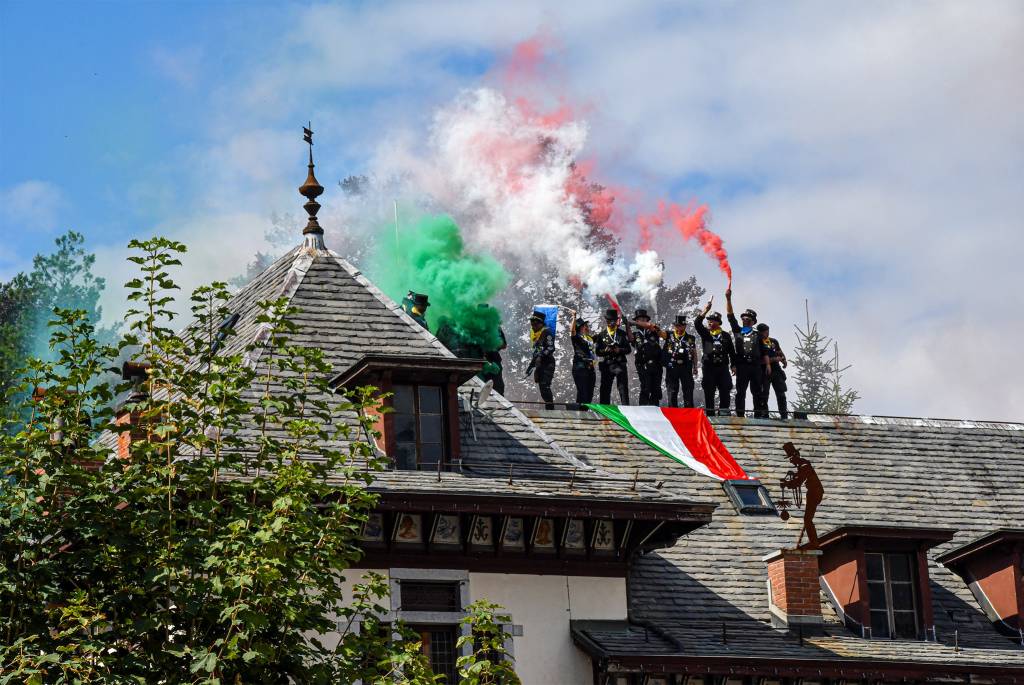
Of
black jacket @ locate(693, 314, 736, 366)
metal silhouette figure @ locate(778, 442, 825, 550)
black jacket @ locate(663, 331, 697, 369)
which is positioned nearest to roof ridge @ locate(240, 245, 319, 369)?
metal silhouette figure @ locate(778, 442, 825, 550)

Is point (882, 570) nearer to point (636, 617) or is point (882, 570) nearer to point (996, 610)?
point (996, 610)

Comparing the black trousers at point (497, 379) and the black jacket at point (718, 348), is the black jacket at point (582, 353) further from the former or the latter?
the black trousers at point (497, 379)

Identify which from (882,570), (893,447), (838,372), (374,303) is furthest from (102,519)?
(838,372)

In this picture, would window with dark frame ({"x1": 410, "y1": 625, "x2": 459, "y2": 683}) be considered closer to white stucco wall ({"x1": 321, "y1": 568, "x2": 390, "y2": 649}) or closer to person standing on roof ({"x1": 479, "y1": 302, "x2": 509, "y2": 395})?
white stucco wall ({"x1": 321, "y1": 568, "x2": 390, "y2": 649})

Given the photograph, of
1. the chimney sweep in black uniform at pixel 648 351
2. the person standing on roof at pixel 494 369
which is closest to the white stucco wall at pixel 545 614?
the person standing on roof at pixel 494 369

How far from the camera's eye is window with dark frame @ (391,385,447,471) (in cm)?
2570

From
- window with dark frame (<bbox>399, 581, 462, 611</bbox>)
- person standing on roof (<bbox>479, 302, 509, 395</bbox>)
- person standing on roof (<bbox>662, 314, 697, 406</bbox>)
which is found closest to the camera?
window with dark frame (<bbox>399, 581, 462, 611</bbox>)

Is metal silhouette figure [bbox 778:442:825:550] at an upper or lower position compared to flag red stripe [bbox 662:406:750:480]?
lower

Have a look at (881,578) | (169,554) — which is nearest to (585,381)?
(881,578)

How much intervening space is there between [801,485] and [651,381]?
635 cm

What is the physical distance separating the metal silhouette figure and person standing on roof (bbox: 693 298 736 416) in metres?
5.88

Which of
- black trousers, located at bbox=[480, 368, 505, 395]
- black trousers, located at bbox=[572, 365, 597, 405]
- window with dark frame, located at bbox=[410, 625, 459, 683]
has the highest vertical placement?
black trousers, located at bbox=[572, 365, 597, 405]

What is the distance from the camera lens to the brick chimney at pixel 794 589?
91.2 feet

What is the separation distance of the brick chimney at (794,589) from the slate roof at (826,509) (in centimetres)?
20
